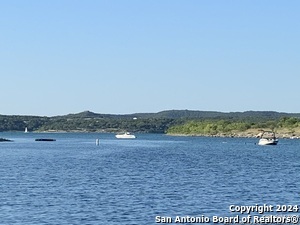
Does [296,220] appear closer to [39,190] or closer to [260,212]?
[260,212]

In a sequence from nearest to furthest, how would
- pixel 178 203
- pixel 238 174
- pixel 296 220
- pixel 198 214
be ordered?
pixel 296 220, pixel 198 214, pixel 178 203, pixel 238 174

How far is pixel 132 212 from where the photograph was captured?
46.1 metres

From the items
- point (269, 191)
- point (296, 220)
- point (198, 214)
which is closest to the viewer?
point (296, 220)

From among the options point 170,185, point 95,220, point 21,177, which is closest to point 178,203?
point 95,220

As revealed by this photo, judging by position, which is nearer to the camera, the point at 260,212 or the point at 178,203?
the point at 260,212

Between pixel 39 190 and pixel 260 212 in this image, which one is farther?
pixel 39 190

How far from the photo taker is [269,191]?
58.7m

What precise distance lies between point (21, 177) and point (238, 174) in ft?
73.9

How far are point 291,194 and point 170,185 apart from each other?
11469 millimetres

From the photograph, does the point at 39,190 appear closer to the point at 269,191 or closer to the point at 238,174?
the point at 269,191

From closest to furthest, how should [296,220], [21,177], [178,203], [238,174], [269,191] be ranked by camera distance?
1. [296,220]
2. [178,203]
3. [269,191]
4. [21,177]
5. [238,174]

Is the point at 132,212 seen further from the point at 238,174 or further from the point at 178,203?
the point at 238,174

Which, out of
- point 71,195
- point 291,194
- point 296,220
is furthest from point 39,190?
point 296,220

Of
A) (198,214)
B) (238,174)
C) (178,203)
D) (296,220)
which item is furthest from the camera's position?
(238,174)
